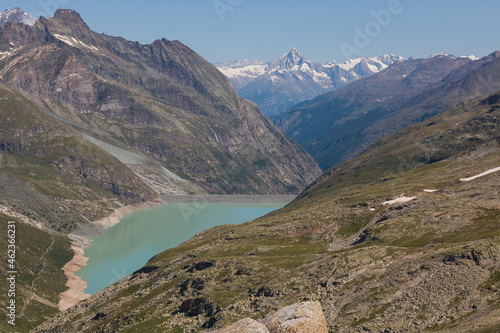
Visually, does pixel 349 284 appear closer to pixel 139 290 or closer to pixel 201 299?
pixel 201 299

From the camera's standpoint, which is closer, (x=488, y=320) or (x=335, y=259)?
(x=488, y=320)

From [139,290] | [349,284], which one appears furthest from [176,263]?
[349,284]

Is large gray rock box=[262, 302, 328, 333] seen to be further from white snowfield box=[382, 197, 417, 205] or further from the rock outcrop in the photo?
white snowfield box=[382, 197, 417, 205]

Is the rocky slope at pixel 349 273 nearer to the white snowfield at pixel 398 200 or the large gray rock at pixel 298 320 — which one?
the white snowfield at pixel 398 200

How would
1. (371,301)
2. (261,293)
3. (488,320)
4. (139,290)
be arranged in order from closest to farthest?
(488,320) < (371,301) < (261,293) < (139,290)

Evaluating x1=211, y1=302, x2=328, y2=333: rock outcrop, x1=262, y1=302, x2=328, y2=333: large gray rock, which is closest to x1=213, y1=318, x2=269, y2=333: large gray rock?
x1=211, y1=302, x2=328, y2=333: rock outcrop

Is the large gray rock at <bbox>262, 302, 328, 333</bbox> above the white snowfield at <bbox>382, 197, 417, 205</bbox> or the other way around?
above

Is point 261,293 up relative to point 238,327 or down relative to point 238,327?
down
